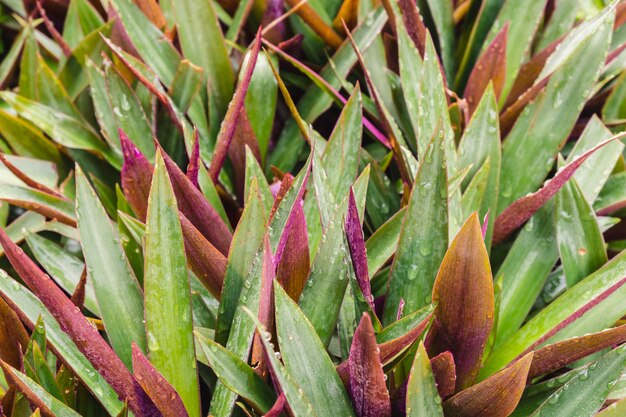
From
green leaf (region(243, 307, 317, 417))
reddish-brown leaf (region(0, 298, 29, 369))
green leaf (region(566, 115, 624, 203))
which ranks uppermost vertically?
green leaf (region(566, 115, 624, 203))

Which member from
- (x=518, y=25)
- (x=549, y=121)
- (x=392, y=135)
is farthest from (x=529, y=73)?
(x=392, y=135)

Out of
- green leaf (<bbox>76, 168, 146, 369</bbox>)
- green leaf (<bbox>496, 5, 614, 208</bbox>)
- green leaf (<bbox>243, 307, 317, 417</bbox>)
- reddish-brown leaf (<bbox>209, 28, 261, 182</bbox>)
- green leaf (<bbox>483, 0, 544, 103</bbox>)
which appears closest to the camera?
green leaf (<bbox>243, 307, 317, 417</bbox>)

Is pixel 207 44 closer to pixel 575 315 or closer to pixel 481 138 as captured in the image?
pixel 481 138

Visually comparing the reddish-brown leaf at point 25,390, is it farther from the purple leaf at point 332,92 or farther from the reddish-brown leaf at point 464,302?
the purple leaf at point 332,92

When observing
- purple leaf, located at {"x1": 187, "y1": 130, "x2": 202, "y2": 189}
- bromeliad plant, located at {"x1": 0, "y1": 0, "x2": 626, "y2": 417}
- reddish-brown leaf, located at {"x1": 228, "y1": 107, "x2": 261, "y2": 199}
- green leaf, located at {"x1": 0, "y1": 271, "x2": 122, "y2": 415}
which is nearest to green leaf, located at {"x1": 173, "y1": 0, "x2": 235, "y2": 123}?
bromeliad plant, located at {"x1": 0, "y1": 0, "x2": 626, "y2": 417}

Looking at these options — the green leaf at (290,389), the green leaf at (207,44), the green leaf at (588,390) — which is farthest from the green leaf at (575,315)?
the green leaf at (207,44)

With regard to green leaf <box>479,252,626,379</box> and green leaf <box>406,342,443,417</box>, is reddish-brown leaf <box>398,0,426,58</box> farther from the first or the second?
green leaf <box>406,342,443,417</box>

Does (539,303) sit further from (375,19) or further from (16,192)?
(16,192)
